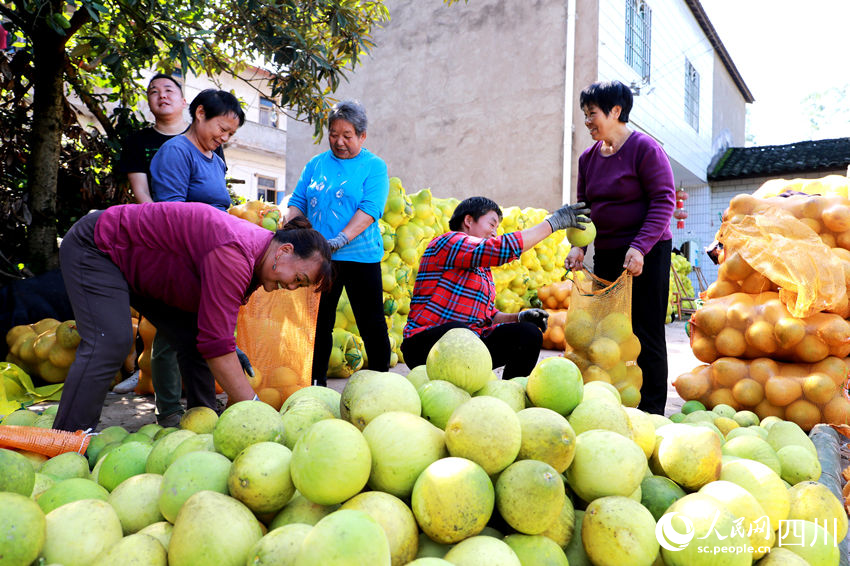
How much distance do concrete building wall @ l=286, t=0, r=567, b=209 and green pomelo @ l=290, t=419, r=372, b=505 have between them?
30.0 ft

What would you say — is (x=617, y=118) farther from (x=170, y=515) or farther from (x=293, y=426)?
(x=170, y=515)

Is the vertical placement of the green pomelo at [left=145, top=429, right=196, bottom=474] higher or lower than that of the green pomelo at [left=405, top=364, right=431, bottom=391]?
lower

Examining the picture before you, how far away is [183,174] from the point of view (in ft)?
9.58

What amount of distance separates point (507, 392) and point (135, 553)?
938 mm

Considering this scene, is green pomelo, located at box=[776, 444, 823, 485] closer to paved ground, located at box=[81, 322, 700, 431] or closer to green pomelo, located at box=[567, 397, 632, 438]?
green pomelo, located at box=[567, 397, 632, 438]

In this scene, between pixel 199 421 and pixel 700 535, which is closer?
pixel 700 535

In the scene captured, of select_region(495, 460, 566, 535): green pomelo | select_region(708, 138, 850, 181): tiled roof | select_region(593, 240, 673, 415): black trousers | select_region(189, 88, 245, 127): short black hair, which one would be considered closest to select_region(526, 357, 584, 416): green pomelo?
select_region(495, 460, 566, 535): green pomelo

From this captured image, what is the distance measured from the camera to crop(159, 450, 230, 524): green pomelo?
1.11 meters

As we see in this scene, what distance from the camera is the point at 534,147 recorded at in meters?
10.0

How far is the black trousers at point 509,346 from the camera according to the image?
2.87 metres

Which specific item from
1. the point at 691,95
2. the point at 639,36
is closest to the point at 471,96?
the point at 639,36

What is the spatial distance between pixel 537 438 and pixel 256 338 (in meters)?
2.23

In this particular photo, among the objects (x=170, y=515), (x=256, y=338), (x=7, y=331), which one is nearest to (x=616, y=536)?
(x=170, y=515)

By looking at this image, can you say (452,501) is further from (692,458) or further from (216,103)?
(216,103)
